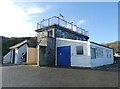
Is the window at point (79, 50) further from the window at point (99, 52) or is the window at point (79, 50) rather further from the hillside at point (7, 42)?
the hillside at point (7, 42)

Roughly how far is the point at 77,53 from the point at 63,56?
193cm

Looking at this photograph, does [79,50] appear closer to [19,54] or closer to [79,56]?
[79,56]

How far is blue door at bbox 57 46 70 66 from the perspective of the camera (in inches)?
845

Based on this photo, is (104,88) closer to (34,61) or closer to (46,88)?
(46,88)

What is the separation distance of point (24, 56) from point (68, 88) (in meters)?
19.6

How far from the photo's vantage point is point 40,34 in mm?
25750

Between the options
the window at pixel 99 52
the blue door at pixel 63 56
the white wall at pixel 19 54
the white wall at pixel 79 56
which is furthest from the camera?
the white wall at pixel 19 54

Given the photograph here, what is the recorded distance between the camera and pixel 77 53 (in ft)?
68.8

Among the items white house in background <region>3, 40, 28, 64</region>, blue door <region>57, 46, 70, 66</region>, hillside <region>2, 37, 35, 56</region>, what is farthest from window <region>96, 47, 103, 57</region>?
hillside <region>2, 37, 35, 56</region>

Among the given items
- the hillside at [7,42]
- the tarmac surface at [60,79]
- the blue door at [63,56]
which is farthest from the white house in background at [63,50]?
the hillside at [7,42]

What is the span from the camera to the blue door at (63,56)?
21.5 m

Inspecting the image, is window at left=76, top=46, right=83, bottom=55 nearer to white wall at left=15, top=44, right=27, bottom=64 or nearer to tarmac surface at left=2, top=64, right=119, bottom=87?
tarmac surface at left=2, top=64, right=119, bottom=87

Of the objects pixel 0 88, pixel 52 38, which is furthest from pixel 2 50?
pixel 0 88

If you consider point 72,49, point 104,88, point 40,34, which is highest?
point 40,34
